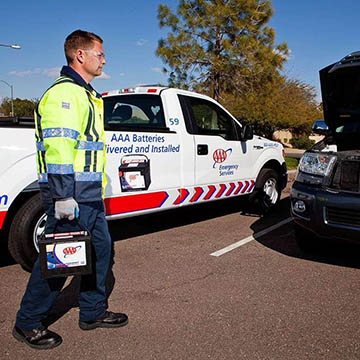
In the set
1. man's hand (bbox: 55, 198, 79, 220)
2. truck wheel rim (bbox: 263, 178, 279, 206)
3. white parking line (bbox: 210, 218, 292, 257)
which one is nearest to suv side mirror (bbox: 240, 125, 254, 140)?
truck wheel rim (bbox: 263, 178, 279, 206)

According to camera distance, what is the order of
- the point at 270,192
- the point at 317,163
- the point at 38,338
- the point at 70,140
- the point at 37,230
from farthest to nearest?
the point at 270,192 → the point at 317,163 → the point at 37,230 → the point at 38,338 → the point at 70,140

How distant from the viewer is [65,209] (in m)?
2.54

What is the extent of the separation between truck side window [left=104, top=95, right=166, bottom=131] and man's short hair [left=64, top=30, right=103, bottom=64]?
263 centimetres

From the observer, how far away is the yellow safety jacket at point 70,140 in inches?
98.5

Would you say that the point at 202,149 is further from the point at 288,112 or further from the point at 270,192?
the point at 288,112

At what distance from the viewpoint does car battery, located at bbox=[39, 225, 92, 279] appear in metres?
2.66

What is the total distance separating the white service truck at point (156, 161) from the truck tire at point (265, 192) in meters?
0.02

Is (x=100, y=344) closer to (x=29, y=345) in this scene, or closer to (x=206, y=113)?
(x=29, y=345)

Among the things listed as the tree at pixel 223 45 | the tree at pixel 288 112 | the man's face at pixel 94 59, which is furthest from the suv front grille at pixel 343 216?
the tree at pixel 288 112

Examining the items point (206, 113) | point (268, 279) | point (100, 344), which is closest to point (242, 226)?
point (206, 113)

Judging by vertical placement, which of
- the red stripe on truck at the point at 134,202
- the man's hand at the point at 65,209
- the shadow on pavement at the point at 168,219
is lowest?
the shadow on pavement at the point at 168,219

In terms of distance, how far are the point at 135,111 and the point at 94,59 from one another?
2803 mm

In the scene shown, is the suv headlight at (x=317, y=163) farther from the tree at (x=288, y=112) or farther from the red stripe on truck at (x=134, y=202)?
the tree at (x=288, y=112)

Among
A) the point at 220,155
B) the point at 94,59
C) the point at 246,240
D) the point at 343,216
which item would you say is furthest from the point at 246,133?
the point at 94,59
